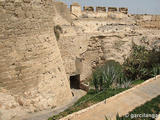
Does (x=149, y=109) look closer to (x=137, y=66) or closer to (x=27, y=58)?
(x=27, y=58)

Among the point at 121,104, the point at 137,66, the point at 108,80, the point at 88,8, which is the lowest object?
the point at 137,66

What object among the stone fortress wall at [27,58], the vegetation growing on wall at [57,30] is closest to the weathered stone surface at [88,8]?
the vegetation growing on wall at [57,30]

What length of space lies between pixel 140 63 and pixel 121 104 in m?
7.87

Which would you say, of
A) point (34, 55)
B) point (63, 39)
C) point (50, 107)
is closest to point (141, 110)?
point (50, 107)

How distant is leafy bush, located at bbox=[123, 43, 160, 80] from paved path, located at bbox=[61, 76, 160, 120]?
4.43 m

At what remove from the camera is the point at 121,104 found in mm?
7297

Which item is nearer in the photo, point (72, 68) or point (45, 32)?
point (45, 32)

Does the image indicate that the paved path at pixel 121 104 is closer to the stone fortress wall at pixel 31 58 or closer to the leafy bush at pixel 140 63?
the stone fortress wall at pixel 31 58

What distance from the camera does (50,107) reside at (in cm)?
812

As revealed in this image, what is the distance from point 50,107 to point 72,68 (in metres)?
4.19

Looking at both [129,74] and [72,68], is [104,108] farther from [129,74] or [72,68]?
A: [129,74]

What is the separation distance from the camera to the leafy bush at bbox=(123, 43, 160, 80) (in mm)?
13787

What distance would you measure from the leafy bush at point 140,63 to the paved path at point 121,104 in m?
4.43

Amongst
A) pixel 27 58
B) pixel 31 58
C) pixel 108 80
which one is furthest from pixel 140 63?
pixel 27 58
